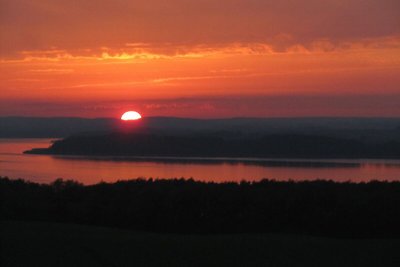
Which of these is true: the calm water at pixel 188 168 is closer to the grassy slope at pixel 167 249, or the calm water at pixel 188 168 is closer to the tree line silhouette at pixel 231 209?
the tree line silhouette at pixel 231 209

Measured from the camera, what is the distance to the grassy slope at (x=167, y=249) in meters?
9.38

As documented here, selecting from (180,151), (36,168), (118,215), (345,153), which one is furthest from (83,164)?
(118,215)

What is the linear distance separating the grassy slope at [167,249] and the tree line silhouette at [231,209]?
69.4 inches

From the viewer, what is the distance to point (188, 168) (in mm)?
25500

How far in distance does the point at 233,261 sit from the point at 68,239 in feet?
9.08

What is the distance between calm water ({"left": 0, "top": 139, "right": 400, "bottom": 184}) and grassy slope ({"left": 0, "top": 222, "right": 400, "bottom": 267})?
9563 mm

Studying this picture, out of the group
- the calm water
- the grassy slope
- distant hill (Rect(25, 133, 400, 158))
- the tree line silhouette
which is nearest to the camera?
the grassy slope

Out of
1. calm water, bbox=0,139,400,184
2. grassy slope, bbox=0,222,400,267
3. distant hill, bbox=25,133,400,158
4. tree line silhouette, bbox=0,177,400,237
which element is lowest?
grassy slope, bbox=0,222,400,267

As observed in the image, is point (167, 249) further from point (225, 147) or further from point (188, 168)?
point (225, 147)

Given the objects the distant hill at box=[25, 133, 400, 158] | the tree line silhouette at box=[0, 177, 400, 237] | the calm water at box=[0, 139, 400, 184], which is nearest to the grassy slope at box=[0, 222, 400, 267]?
the tree line silhouette at box=[0, 177, 400, 237]

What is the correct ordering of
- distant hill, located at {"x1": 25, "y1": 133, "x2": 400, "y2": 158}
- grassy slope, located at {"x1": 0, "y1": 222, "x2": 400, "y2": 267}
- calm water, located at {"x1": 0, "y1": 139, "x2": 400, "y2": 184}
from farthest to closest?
distant hill, located at {"x1": 25, "y1": 133, "x2": 400, "y2": 158}, calm water, located at {"x1": 0, "y1": 139, "x2": 400, "y2": 184}, grassy slope, located at {"x1": 0, "y1": 222, "x2": 400, "y2": 267}

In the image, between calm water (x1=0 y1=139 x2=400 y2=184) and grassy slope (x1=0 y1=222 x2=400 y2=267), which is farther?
calm water (x1=0 y1=139 x2=400 y2=184)

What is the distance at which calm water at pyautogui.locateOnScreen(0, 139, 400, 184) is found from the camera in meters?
21.7

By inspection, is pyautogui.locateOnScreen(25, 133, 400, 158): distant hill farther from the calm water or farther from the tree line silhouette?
the tree line silhouette
